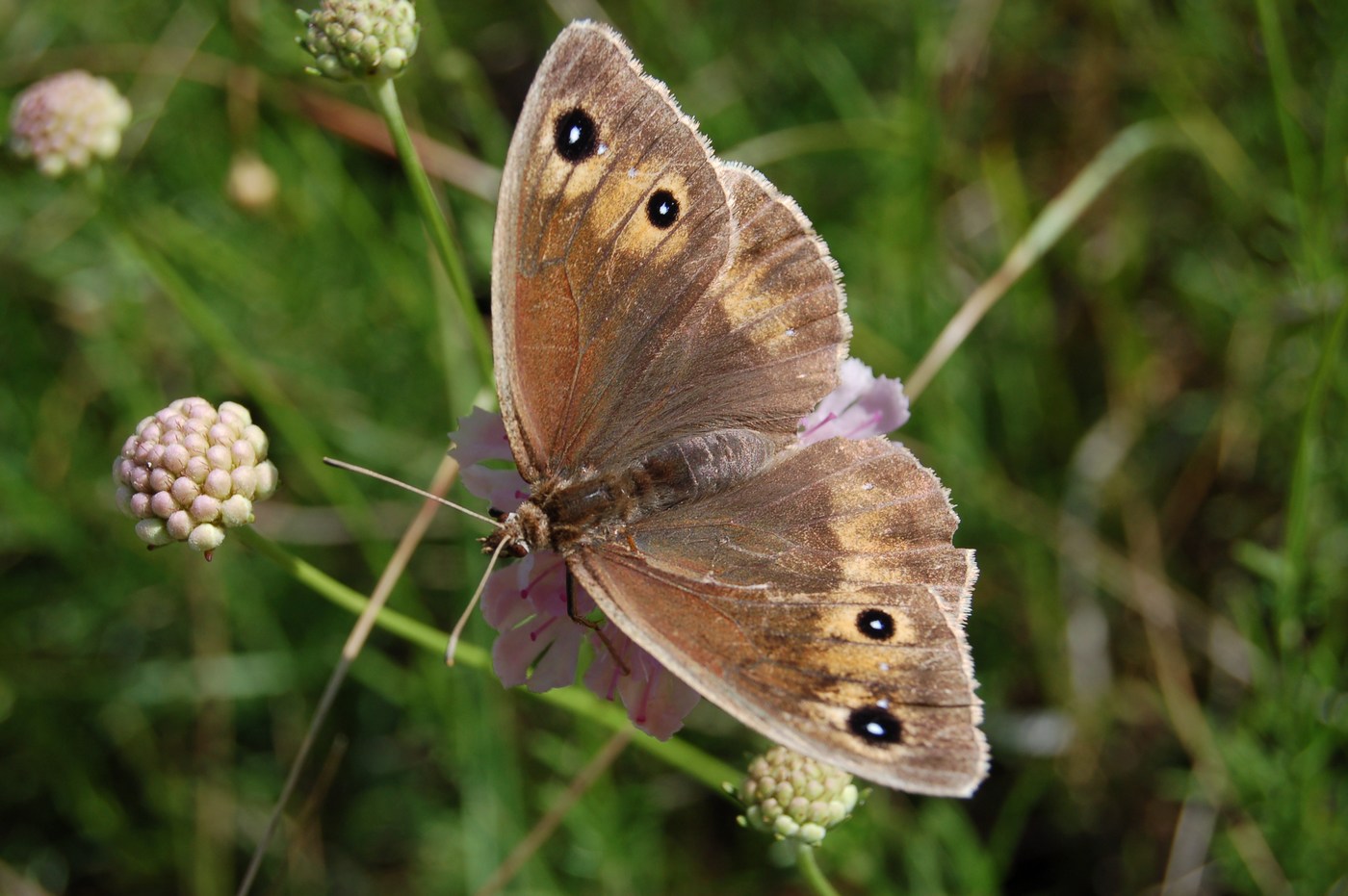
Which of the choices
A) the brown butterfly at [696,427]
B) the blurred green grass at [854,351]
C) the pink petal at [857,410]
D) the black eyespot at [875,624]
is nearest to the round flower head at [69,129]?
the blurred green grass at [854,351]

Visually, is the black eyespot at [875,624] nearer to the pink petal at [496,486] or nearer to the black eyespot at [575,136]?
the pink petal at [496,486]

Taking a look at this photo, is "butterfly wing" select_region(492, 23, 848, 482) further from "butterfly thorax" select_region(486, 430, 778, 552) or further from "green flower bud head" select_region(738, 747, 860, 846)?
"green flower bud head" select_region(738, 747, 860, 846)

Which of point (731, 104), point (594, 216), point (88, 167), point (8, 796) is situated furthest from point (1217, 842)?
point (8, 796)

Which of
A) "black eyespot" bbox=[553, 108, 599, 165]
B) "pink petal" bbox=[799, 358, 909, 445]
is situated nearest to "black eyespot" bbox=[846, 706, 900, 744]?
"pink petal" bbox=[799, 358, 909, 445]

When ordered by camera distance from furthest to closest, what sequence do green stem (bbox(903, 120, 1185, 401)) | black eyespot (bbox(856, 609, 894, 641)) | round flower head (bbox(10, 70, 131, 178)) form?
green stem (bbox(903, 120, 1185, 401))
round flower head (bbox(10, 70, 131, 178))
black eyespot (bbox(856, 609, 894, 641))

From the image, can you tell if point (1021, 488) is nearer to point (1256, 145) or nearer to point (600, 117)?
point (1256, 145)

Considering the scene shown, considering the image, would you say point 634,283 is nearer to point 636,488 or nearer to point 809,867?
point 636,488
